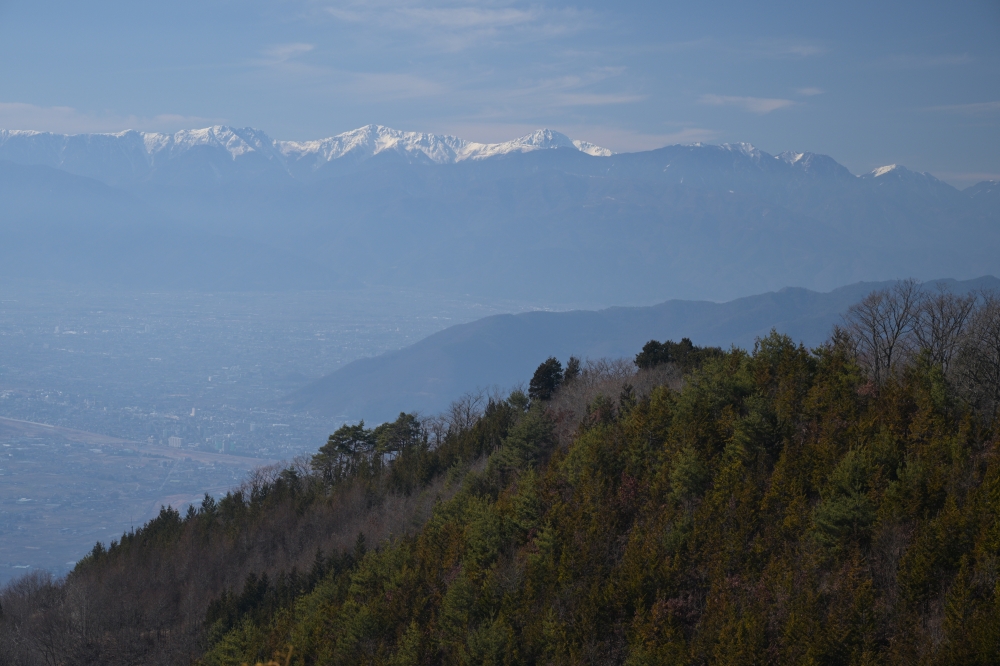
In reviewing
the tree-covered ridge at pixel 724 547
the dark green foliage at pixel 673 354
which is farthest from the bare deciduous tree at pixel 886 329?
the dark green foliage at pixel 673 354

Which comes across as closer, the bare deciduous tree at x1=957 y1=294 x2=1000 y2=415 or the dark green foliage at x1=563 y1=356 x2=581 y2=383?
the bare deciduous tree at x1=957 y1=294 x2=1000 y2=415

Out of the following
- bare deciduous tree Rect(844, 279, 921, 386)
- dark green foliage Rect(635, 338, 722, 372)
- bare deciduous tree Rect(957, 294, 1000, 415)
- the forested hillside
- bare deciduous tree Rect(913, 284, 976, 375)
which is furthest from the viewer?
dark green foliage Rect(635, 338, 722, 372)

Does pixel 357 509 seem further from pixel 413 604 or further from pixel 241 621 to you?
pixel 413 604

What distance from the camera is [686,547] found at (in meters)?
28.3

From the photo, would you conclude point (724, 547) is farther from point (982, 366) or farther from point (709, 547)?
point (982, 366)

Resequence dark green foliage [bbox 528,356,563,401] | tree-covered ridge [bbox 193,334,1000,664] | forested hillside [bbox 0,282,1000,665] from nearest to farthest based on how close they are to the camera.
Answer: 1. tree-covered ridge [bbox 193,334,1000,664]
2. forested hillside [bbox 0,282,1000,665]
3. dark green foliage [bbox 528,356,563,401]

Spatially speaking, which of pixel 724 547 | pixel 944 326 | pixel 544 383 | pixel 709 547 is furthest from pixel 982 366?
pixel 544 383

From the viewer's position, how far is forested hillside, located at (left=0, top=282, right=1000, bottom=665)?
885 inches

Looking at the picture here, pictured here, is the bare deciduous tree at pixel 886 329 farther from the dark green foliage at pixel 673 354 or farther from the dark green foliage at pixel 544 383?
the dark green foliage at pixel 544 383

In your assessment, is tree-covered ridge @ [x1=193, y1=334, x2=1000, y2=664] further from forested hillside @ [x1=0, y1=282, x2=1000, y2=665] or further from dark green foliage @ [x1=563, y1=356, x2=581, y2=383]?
dark green foliage @ [x1=563, y1=356, x2=581, y2=383]

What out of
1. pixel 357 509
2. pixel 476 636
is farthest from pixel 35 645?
pixel 476 636

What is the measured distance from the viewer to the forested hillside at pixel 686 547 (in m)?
22.5

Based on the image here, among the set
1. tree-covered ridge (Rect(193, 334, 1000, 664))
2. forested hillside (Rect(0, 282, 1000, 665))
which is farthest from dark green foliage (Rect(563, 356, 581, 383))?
tree-covered ridge (Rect(193, 334, 1000, 664))

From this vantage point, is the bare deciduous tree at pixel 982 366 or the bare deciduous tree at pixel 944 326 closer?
the bare deciduous tree at pixel 982 366
